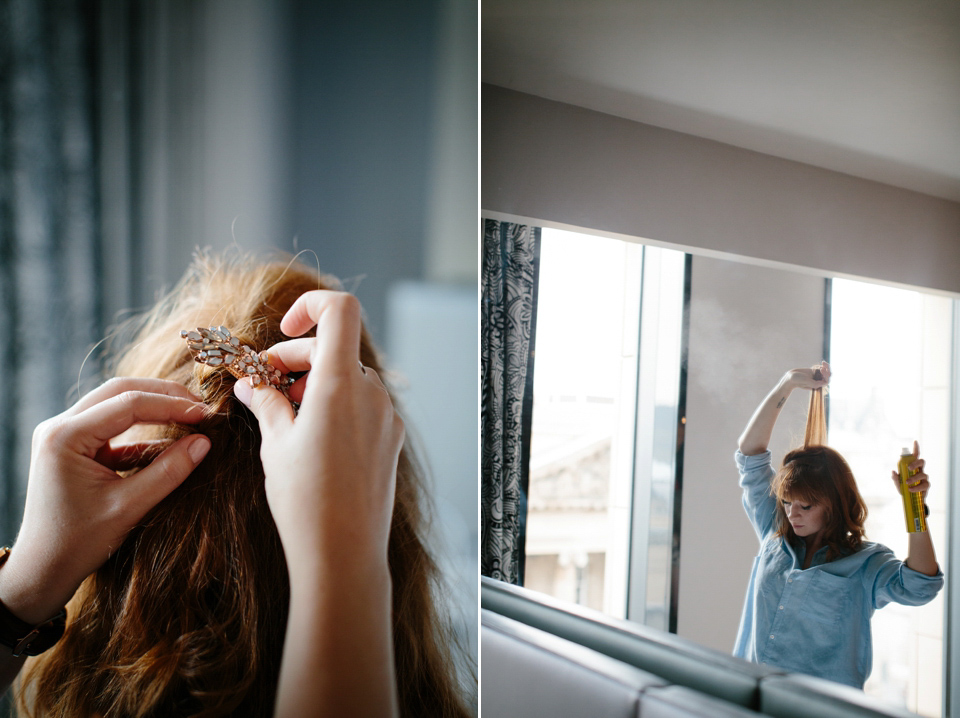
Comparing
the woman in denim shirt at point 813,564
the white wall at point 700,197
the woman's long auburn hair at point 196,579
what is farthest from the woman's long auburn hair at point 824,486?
the woman's long auburn hair at point 196,579

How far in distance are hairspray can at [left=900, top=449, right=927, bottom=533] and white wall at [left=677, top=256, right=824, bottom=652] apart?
17 cm

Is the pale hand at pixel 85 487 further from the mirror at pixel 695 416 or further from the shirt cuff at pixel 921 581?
the shirt cuff at pixel 921 581

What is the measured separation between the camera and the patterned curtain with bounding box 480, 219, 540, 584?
1.52 metres

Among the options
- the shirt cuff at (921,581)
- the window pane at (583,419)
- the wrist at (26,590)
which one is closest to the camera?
the wrist at (26,590)

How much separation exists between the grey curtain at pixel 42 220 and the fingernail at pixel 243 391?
0.45 feet

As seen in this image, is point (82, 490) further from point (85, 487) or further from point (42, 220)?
point (42, 220)

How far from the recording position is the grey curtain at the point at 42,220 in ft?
1.82

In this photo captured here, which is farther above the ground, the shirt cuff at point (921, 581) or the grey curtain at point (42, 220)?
the grey curtain at point (42, 220)

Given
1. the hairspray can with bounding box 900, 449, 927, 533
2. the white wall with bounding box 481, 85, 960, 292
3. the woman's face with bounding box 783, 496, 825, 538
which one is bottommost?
the woman's face with bounding box 783, 496, 825, 538

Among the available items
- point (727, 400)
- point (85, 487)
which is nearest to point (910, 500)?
point (727, 400)

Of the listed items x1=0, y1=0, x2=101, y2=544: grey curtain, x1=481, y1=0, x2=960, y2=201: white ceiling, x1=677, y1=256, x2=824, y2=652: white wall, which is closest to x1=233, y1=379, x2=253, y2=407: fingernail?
x1=0, y1=0, x2=101, y2=544: grey curtain

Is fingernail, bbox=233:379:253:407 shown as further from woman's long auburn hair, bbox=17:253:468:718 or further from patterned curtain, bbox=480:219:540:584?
patterned curtain, bbox=480:219:540:584

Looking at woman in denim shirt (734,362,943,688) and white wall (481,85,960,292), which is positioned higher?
white wall (481,85,960,292)

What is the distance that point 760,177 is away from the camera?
1.14 m
